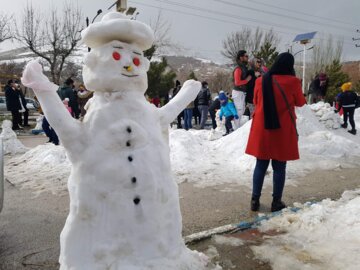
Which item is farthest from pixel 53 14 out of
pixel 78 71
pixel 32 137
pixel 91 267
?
pixel 91 267

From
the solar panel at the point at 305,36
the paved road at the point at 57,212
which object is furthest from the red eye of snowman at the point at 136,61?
the solar panel at the point at 305,36

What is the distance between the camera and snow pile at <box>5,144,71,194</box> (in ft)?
20.2

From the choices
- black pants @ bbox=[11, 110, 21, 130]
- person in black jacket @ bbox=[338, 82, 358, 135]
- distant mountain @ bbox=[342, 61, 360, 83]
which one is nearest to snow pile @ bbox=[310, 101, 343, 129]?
person in black jacket @ bbox=[338, 82, 358, 135]

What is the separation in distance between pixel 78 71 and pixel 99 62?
40.7 m

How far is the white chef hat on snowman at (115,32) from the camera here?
2502mm

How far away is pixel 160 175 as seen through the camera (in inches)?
99.0

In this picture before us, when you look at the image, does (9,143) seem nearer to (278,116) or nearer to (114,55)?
(278,116)

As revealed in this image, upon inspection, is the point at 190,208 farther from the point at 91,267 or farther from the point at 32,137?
the point at 32,137

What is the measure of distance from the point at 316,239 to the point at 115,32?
2.66 m

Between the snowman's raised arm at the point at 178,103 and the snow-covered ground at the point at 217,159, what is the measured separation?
2.91 metres

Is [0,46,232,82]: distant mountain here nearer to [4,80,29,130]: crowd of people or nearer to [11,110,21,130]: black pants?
[4,80,29,130]: crowd of people

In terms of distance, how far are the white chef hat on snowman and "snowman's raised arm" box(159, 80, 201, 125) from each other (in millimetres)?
564

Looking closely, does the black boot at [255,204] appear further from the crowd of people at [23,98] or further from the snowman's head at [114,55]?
the crowd of people at [23,98]

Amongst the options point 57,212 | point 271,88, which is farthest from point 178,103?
point 57,212
